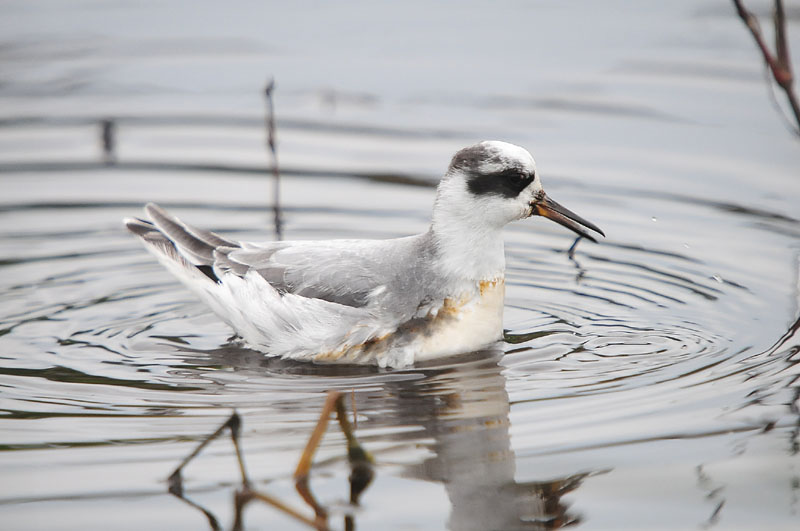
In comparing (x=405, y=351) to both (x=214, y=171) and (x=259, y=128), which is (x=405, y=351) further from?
(x=259, y=128)

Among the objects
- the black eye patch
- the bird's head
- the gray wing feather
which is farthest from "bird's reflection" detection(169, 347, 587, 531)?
the black eye patch

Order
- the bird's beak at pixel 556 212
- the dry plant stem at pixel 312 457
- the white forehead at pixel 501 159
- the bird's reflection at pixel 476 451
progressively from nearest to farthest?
the dry plant stem at pixel 312 457 → the bird's reflection at pixel 476 451 → the white forehead at pixel 501 159 → the bird's beak at pixel 556 212

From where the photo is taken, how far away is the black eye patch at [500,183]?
7336 mm

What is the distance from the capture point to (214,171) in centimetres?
1121

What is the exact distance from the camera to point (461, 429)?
6.29 m


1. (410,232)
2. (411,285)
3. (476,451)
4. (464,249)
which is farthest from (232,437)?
(410,232)

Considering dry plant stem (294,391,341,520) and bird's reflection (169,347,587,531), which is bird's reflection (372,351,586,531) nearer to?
bird's reflection (169,347,587,531)

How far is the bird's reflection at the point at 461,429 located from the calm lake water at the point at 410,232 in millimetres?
20

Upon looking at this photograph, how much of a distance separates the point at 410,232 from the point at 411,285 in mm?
2257

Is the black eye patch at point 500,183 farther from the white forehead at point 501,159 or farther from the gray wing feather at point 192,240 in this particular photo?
the gray wing feather at point 192,240

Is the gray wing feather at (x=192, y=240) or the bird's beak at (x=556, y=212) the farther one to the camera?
the gray wing feather at (x=192, y=240)

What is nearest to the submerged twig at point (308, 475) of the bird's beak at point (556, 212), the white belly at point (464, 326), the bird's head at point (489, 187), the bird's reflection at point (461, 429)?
the bird's reflection at point (461, 429)

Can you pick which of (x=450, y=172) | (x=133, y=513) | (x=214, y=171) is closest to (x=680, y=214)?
(x=450, y=172)

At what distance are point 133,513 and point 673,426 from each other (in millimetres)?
2867
